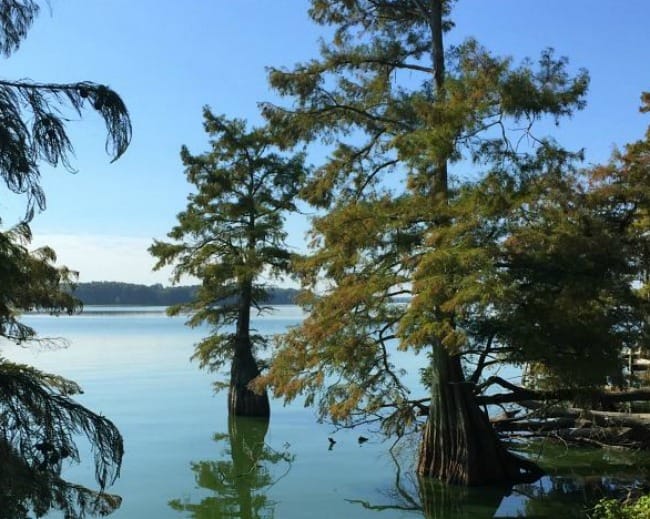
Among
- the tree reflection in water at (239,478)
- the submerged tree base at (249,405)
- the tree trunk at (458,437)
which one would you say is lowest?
the tree reflection in water at (239,478)

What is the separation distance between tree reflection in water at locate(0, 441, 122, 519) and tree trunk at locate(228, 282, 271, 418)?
15392 millimetres

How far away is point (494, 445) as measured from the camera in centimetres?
1091

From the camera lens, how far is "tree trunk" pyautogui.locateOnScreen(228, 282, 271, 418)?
64.2ft

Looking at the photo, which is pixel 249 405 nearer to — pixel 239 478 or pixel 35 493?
pixel 239 478

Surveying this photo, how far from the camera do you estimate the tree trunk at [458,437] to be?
1062 centimetres

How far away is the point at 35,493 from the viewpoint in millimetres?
3684

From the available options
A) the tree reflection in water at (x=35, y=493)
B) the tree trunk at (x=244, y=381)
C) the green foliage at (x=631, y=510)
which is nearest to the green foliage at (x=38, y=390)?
the tree reflection in water at (x=35, y=493)

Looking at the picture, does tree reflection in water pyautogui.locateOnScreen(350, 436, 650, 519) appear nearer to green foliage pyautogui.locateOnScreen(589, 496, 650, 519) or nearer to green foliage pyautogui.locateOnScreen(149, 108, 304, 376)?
green foliage pyautogui.locateOnScreen(589, 496, 650, 519)

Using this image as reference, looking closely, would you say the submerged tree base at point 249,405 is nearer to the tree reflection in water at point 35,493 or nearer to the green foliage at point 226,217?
the green foliage at point 226,217

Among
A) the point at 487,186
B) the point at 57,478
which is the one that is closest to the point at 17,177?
the point at 57,478

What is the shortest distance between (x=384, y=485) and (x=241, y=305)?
9.78m

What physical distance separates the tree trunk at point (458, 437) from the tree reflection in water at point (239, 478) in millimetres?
2787

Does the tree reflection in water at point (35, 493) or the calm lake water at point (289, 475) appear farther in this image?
the calm lake water at point (289, 475)

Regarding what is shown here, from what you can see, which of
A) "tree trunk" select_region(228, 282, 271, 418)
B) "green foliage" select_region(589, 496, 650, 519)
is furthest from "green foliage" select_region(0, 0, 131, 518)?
"tree trunk" select_region(228, 282, 271, 418)
